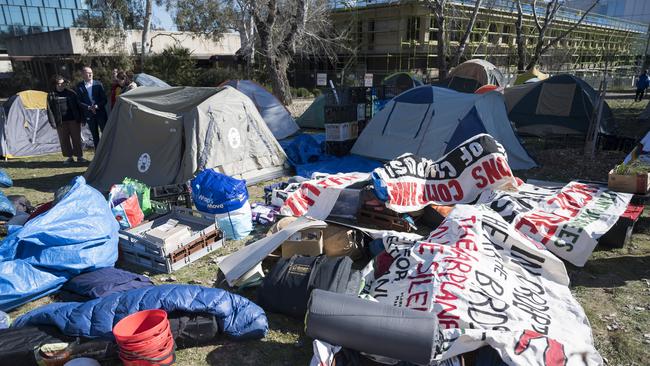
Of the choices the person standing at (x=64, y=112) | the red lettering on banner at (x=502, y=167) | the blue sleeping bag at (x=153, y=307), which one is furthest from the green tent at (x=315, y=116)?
the blue sleeping bag at (x=153, y=307)

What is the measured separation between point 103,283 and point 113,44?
2592 centimetres

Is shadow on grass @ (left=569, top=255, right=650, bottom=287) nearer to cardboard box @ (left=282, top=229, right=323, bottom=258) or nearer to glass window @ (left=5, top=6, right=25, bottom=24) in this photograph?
cardboard box @ (left=282, top=229, right=323, bottom=258)

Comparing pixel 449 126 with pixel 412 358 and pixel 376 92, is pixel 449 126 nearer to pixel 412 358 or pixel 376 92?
pixel 376 92

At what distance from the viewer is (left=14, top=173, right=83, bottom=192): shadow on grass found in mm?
7242

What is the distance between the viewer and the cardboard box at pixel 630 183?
5066mm

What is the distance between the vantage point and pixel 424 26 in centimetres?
2903

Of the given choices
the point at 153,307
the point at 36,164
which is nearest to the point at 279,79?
the point at 36,164

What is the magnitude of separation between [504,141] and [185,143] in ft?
19.4

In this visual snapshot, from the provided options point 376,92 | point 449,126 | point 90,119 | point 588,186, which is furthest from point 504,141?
point 90,119

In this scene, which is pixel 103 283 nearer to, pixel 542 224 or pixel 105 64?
pixel 542 224

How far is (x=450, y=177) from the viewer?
Answer: 5.61 meters

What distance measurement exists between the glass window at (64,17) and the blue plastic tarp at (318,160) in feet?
128

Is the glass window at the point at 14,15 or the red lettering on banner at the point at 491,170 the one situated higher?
the glass window at the point at 14,15

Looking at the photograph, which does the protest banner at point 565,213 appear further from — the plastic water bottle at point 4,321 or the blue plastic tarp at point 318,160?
the plastic water bottle at point 4,321
